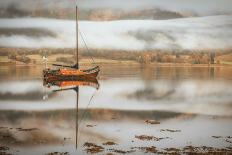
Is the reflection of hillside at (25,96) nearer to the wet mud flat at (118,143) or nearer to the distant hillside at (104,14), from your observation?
the wet mud flat at (118,143)

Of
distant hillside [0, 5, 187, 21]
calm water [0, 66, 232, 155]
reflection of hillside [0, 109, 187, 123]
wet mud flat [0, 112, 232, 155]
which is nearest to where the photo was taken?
wet mud flat [0, 112, 232, 155]

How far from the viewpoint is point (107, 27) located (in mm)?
51844

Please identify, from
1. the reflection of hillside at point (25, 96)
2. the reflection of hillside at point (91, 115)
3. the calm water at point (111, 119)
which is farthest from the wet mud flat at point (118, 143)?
the reflection of hillside at point (25, 96)

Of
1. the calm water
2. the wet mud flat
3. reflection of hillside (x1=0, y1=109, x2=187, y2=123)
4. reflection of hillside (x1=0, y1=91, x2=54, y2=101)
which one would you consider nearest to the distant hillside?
the calm water

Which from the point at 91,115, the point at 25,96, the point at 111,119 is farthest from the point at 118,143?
the point at 25,96

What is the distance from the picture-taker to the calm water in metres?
12.5

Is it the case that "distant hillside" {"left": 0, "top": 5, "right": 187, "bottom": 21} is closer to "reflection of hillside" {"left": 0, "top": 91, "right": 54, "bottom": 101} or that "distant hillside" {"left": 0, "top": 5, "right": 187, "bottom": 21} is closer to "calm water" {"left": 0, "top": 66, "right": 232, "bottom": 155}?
"calm water" {"left": 0, "top": 66, "right": 232, "bottom": 155}

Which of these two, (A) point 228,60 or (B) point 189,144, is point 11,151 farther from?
(A) point 228,60

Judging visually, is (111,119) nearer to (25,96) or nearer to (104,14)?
(25,96)

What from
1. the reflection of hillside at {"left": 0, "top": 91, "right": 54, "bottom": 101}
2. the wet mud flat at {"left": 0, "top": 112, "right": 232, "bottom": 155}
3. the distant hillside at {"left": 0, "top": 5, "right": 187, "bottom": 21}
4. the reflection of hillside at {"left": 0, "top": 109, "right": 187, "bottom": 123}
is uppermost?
the distant hillside at {"left": 0, "top": 5, "right": 187, "bottom": 21}

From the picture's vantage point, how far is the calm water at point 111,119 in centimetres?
1252

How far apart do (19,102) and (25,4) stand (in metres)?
29.5

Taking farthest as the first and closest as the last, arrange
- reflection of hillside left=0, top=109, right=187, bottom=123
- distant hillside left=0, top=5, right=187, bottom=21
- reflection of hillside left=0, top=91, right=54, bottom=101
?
1. distant hillside left=0, top=5, right=187, bottom=21
2. reflection of hillside left=0, top=91, right=54, bottom=101
3. reflection of hillside left=0, top=109, right=187, bottom=123

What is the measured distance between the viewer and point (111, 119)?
16.5 metres
